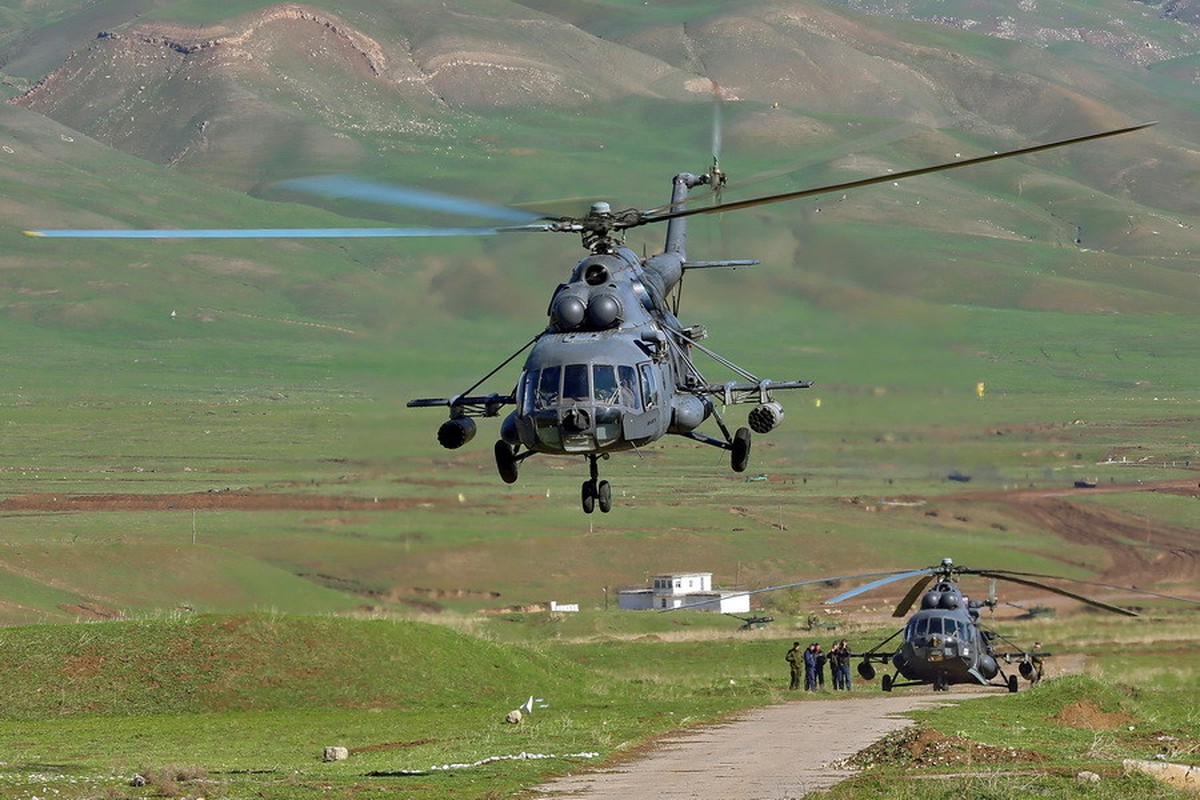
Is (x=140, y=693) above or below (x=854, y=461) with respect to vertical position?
below

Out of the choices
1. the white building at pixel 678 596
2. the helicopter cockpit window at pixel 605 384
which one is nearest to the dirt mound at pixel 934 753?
the helicopter cockpit window at pixel 605 384

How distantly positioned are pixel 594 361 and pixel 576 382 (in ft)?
1.52

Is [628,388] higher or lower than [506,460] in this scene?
higher

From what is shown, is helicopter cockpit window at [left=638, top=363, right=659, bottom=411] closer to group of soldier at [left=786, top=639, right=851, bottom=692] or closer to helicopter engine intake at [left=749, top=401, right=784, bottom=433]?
helicopter engine intake at [left=749, top=401, right=784, bottom=433]

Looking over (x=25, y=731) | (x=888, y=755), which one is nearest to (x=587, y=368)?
(x=888, y=755)

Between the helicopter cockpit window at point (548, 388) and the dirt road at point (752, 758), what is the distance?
230 inches

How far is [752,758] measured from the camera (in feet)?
121

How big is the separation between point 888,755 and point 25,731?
63.4ft

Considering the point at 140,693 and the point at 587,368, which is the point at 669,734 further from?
the point at 140,693

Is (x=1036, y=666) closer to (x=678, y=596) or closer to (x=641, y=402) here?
(x=641, y=402)

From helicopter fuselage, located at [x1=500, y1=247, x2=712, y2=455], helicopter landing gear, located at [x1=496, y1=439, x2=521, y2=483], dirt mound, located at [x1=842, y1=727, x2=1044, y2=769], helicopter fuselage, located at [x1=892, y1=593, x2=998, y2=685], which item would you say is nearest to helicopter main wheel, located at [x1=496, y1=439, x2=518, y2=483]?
helicopter landing gear, located at [x1=496, y1=439, x2=521, y2=483]

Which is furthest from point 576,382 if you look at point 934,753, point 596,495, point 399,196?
point 934,753

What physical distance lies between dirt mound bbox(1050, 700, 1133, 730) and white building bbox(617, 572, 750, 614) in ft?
133

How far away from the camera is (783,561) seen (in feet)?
363
